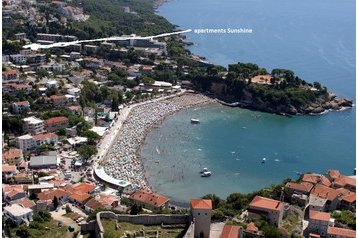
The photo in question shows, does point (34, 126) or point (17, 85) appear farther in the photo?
point (17, 85)

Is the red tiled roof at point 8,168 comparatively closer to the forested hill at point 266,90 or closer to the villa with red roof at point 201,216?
the villa with red roof at point 201,216

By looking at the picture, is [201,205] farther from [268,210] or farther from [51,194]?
[51,194]

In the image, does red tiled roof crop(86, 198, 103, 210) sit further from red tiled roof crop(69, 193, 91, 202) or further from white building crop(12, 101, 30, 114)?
white building crop(12, 101, 30, 114)

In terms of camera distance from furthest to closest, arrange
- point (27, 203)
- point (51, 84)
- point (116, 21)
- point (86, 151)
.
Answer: point (116, 21) → point (51, 84) → point (86, 151) → point (27, 203)

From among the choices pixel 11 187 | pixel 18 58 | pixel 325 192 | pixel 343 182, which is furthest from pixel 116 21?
pixel 325 192

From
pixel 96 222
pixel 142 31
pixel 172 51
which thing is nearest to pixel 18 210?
pixel 96 222

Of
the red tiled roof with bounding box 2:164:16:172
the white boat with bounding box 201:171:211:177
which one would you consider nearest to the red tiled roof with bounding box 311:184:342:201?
the white boat with bounding box 201:171:211:177

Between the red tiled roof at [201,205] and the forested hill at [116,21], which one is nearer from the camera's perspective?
the red tiled roof at [201,205]

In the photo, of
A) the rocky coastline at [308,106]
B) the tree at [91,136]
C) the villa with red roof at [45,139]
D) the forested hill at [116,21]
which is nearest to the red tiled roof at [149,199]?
the tree at [91,136]
